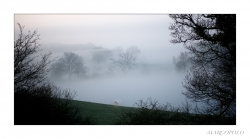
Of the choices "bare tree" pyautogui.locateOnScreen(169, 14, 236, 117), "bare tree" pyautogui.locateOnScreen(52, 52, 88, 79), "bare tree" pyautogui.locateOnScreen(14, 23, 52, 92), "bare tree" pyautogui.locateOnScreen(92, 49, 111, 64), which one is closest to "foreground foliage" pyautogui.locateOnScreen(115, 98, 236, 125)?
"bare tree" pyautogui.locateOnScreen(169, 14, 236, 117)

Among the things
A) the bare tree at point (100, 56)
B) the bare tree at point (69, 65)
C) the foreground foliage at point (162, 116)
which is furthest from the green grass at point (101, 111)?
the bare tree at point (100, 56)

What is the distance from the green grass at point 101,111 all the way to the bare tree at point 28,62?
1536mm

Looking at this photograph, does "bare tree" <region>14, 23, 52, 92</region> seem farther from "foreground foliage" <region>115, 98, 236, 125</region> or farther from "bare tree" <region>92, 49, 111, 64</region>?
"foreground foliage" <region>115, 98, 236, 125</region>

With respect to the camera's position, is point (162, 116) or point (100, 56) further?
point (100, 56)

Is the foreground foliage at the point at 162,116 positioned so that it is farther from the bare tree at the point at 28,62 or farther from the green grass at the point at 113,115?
the bare tree at the point at 28,62

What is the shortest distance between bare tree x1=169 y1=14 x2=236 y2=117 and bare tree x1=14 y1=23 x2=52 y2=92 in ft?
14.5

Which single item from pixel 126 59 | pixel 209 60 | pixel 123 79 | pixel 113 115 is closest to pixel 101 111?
pixel 113 115

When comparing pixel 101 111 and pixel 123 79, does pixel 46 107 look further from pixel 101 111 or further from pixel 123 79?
pixel 123 79

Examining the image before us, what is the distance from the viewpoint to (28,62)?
800cm

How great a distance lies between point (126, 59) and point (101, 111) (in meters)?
1.97

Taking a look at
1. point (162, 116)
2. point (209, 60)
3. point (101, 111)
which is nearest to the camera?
point (162, 116)

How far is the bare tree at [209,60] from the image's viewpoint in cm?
805

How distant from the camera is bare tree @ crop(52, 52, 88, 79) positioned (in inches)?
324
